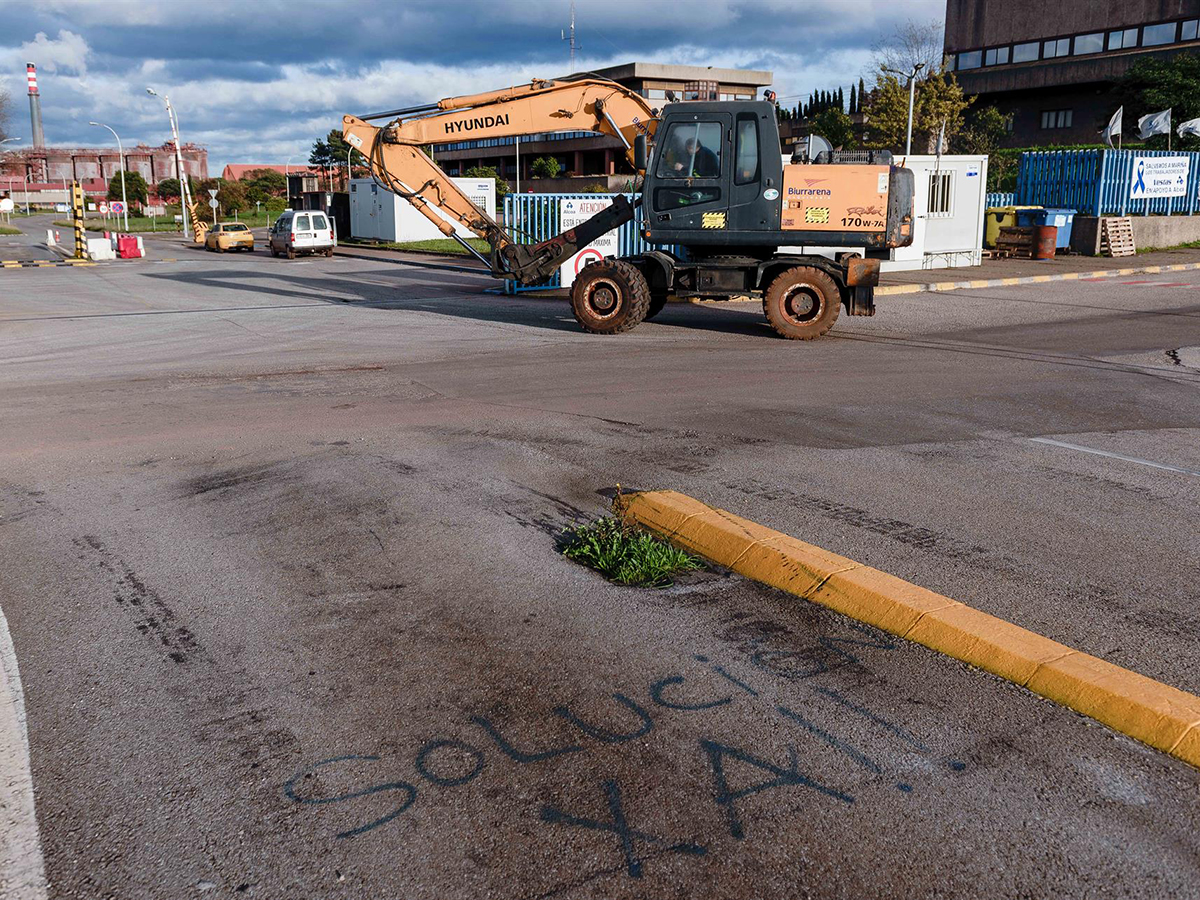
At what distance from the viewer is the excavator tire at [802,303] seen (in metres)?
15.2

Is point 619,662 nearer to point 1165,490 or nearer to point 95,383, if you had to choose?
point 1165,490

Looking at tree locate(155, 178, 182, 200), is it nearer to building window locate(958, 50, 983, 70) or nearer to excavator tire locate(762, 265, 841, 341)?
building window locate(958, 50, 983, 70)

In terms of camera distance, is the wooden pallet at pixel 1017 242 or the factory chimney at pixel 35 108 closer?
the wooden pallet at pixel 1017 242

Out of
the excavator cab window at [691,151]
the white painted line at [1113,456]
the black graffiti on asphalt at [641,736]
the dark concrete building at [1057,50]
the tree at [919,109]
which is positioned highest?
the dark concrete building at [1057,50]

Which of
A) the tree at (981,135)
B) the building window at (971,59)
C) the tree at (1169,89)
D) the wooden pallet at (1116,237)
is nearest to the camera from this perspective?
the wooden pallet at (1116,237)

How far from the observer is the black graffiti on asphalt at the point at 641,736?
3506 millimetres

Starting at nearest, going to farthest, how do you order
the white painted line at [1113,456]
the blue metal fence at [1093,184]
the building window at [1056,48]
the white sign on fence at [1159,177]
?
the white painted line at [1113,456], the blue metal fence at [1093,184], the white sign on fence at [1159,177], the building window at [1056,48]

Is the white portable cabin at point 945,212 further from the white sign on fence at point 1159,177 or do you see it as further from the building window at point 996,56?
the building window at point 996,56

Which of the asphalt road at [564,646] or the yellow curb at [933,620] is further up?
the yellow curb at [933,620]

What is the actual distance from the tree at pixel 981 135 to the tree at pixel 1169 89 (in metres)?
5.82

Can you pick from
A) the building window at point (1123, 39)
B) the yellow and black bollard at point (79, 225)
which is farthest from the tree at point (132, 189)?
the building window at point (1123, 39)

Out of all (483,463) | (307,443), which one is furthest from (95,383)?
(483,463)

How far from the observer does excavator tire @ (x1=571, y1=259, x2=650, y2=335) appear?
618 inches

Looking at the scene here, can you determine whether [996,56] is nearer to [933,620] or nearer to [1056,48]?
[1056,48]
